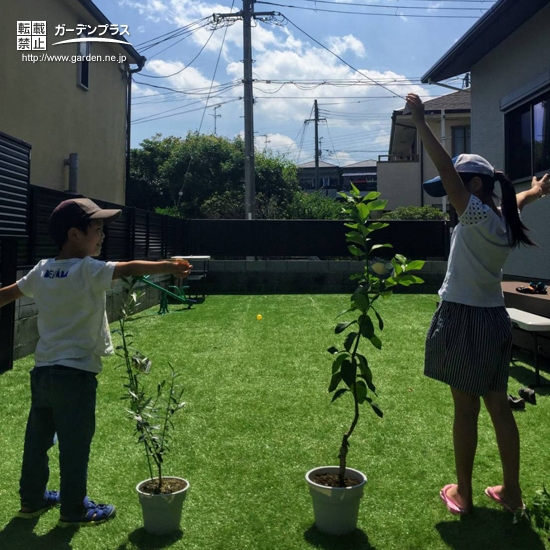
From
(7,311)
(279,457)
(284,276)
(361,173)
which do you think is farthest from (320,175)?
(279,457)

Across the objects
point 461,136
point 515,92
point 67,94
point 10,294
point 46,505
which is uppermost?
point 461,136

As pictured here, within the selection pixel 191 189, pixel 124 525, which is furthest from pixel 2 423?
pixel 191 189

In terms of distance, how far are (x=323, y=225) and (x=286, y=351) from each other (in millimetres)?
8150

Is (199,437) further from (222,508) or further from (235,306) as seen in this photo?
(235,306)

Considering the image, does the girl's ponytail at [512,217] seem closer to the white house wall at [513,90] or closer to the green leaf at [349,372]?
the green leaf at [349,372]

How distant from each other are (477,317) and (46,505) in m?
2.11

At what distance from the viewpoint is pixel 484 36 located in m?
7.90

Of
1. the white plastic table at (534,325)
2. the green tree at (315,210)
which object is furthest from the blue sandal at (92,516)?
the green tree at (315,210)

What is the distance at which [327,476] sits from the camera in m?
2.43

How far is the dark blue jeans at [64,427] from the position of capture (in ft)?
7.50

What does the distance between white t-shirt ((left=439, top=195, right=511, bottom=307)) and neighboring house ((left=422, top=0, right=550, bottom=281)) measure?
491cm

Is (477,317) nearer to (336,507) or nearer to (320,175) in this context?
(336,507)

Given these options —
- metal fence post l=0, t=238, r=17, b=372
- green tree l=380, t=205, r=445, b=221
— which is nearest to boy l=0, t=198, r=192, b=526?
metal fence post l=0, t=238, r=17, b=372

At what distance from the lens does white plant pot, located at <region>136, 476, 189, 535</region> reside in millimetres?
2246
